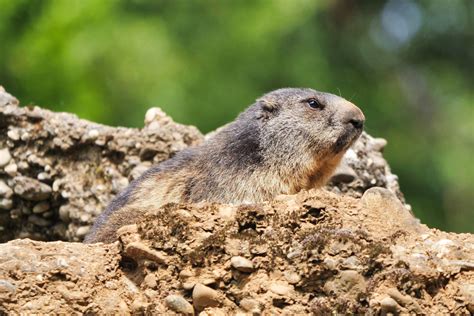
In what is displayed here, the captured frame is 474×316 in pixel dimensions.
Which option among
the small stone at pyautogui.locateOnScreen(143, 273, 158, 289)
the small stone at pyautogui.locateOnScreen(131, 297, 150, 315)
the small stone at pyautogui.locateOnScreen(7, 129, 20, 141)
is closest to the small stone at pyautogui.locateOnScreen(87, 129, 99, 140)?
the small stone at pyautogui.locateOnScreen(7, 129, 20, 141)

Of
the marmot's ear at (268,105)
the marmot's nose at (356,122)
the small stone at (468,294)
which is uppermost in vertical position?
the marmot's ear at (268,105)

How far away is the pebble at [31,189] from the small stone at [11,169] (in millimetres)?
59

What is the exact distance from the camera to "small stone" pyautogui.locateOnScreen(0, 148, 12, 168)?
1024cm

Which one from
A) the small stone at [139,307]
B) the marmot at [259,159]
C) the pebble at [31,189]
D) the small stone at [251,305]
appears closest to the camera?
the small stone at [251,305]

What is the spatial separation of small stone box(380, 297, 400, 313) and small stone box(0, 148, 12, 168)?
202 inches

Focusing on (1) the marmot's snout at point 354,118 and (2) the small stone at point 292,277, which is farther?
(1) the marmot's snout at point 354,118

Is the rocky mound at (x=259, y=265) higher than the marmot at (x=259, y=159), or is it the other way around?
the marmot at (x=259, y=159)

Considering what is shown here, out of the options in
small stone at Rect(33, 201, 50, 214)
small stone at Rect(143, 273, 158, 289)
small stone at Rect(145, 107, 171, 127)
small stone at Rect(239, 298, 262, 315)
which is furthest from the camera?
small stone at Rect(145, 107, 171, 127)

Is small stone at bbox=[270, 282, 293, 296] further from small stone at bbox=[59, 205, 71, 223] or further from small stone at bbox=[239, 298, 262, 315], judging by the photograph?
small stone at bbox=[59, 205, 71, 223]

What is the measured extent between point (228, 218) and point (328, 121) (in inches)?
114

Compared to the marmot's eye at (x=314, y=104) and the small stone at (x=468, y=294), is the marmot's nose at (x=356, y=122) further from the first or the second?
the small stone at (x=468, y=294)

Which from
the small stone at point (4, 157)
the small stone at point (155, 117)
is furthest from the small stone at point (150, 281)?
the small stone at point (155, 117)

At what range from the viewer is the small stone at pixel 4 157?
10242mm

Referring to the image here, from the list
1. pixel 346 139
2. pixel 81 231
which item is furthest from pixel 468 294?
pixel 81 231
